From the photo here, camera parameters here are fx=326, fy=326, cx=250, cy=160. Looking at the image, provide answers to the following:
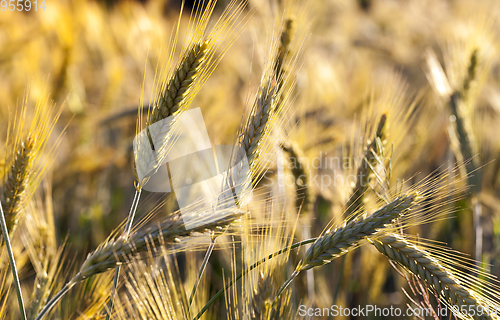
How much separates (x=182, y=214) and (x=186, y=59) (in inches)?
13.3

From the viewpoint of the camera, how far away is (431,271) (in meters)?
0.71

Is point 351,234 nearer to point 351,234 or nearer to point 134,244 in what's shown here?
point 351,234

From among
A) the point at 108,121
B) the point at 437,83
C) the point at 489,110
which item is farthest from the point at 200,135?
the point at 489,110

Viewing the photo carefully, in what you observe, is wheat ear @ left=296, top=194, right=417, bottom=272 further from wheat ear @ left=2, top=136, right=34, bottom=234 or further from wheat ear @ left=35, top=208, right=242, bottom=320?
wheat ear @ left=2, top=136, right=34, bottom=234

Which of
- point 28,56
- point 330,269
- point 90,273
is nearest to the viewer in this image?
point 90,273

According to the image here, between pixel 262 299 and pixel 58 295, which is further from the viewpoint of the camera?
pixel 262 299

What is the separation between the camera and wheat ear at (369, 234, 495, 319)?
69cm

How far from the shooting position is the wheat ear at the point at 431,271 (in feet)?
2.25

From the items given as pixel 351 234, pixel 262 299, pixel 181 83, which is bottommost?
pixel 262 299

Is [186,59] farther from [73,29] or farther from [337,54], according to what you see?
[337,54]

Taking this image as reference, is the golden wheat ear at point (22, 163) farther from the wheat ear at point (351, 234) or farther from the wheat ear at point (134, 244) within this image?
the wheat ear at point (351, 234)

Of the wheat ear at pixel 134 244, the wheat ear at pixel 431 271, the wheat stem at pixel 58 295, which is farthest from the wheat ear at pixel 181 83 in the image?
the wheat ear at pixel 431 271

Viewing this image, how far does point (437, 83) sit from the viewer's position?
60.1 inches

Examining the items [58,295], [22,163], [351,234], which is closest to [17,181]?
[22,163]
